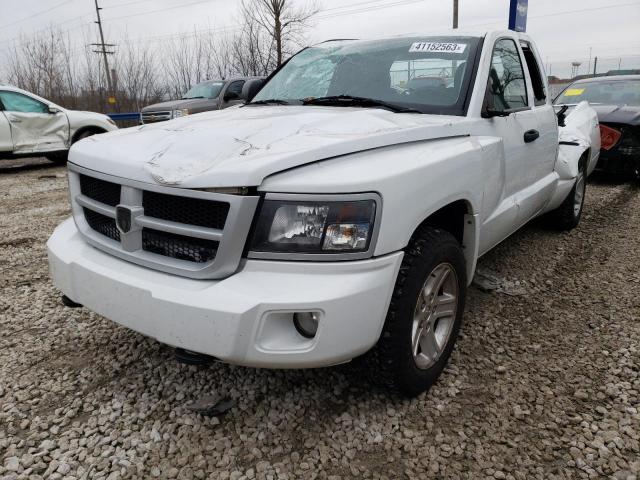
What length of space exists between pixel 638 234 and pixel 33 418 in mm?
5467

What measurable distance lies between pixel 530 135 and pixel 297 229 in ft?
7.18

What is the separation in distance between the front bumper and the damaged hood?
1.21 feet

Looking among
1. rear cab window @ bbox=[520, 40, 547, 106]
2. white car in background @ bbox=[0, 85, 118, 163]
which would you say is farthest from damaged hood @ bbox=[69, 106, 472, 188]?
white car in background @ bbox=[0, 85, 118, 163]

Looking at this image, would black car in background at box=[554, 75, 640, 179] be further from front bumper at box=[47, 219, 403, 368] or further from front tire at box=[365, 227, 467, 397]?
front bumper at box=[47, 219, 403, 368]

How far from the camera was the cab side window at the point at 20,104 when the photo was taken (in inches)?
369

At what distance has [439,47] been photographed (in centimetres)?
308

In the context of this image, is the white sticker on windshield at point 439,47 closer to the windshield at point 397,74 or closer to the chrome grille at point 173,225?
the windshield at point 397,74

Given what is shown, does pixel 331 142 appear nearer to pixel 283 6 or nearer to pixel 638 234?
pixel 638 234

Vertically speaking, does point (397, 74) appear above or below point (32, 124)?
above

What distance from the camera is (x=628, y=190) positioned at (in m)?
7.45

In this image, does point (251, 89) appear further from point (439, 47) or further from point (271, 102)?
point (439, 47)

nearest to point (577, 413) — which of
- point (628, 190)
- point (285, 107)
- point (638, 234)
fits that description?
point (285, 107)

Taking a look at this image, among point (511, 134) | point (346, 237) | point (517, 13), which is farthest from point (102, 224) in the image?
point (517, 13)

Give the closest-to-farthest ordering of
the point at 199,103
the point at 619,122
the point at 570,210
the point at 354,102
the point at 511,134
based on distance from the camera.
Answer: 1. the point at 354,102
2. the point at 511,134
3. the point at 570,210
4. the point at 619,122
5. the point at 199,103
